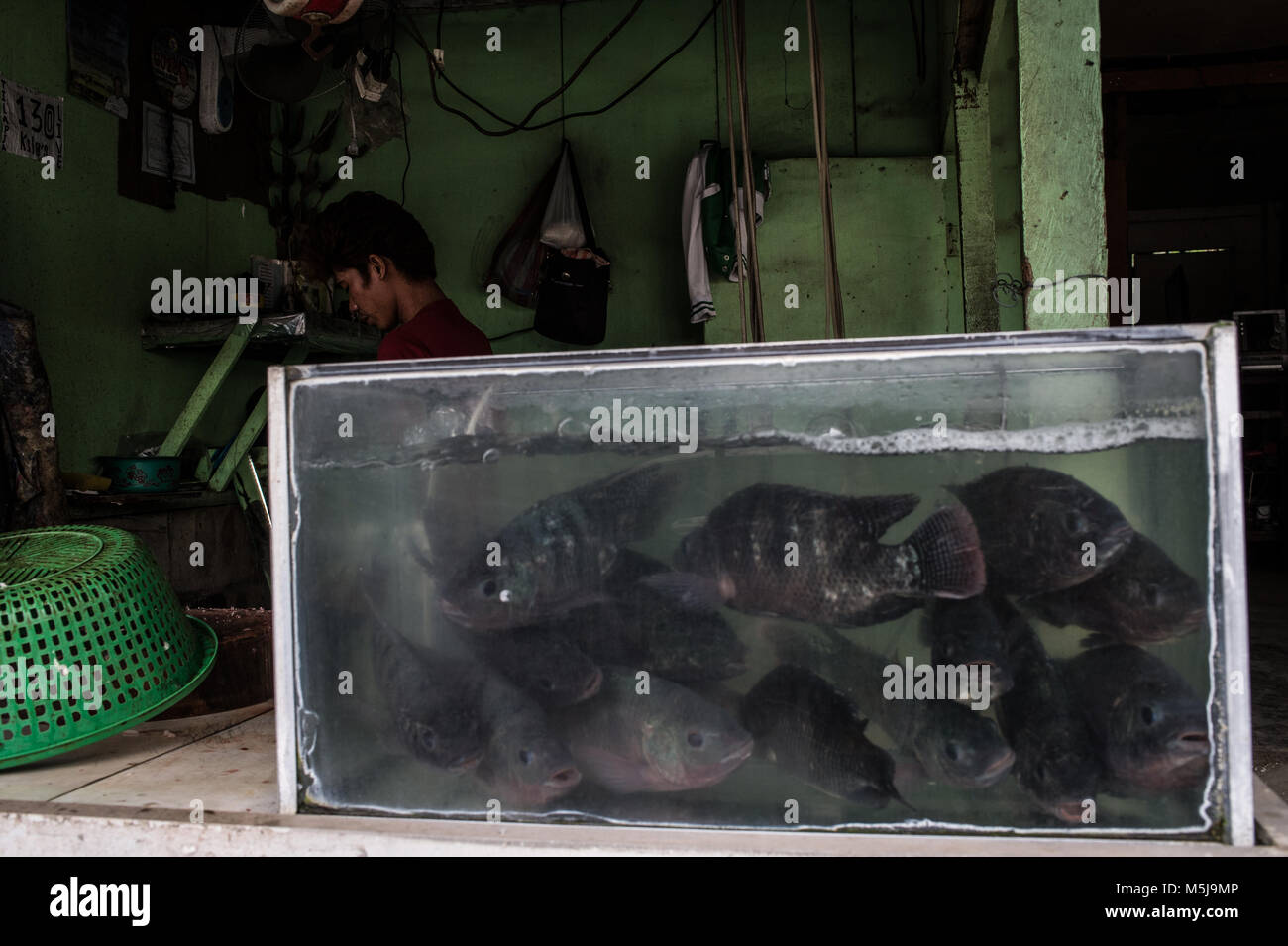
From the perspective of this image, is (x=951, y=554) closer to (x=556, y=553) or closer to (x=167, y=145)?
(x=556, y=553)

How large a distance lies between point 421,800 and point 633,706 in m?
0.36

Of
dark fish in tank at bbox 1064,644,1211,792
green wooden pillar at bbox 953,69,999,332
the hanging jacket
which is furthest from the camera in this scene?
the hanging jacket

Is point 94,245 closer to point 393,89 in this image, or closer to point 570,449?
point 393,89

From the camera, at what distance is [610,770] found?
1425mm

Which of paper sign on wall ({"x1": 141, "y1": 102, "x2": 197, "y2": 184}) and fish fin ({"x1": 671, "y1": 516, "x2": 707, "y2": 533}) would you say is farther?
paper sign on wall ({"x1": 141, "y1": 102, "x2": 197, "y2": 184})

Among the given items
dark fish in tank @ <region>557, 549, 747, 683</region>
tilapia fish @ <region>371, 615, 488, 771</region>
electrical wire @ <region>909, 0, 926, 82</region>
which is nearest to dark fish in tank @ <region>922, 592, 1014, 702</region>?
dark fish in tank @ <region>557, 549, 747, 683</region>

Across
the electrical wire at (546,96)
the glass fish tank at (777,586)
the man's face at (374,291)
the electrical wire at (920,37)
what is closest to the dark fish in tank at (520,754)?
the glass fish tank at (777,586)

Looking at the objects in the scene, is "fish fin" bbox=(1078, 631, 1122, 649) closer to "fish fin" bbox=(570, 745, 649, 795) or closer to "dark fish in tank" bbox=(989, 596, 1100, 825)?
"dark fish in tank" bbox=(989, 596, 1100, 825)

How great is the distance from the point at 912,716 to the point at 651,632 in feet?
1.26

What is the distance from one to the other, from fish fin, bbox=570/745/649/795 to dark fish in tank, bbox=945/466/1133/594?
0.57 m

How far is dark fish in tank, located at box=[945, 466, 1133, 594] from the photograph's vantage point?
132cm
